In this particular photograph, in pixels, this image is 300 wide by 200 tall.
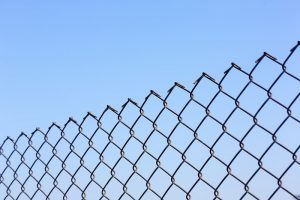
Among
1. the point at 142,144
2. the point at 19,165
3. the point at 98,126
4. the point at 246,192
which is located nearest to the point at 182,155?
the point at 142,144

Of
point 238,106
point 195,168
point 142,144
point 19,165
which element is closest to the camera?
point 238,106

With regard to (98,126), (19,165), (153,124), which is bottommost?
(19,165)

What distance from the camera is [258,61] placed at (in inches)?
102

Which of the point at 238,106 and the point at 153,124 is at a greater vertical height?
the point at 238,106


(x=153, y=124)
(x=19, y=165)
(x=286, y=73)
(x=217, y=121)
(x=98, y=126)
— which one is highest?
(x=286, y=73)

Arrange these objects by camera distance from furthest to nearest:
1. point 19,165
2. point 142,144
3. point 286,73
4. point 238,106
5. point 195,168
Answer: point 19,165 < point 142,144 < point 195,168 < point 238,106 < point 286,73

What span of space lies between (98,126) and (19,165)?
1.14 meters

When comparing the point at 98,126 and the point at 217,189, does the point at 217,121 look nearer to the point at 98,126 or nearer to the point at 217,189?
the point at 217,189

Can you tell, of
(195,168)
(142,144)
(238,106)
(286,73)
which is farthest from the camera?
(142,144)

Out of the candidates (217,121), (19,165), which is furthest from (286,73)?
(19,165)

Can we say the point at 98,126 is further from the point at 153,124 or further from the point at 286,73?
the point at 286,73

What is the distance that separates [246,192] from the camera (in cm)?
260

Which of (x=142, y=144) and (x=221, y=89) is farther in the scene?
(x=142, y=144)

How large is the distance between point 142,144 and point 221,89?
29.3 inches
